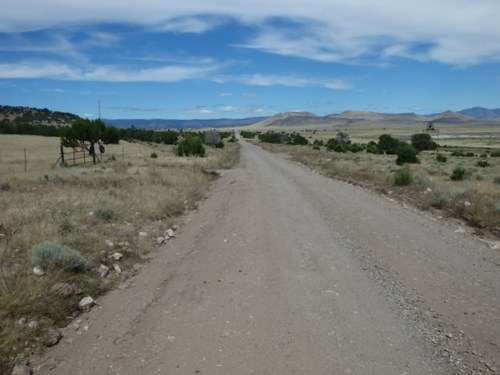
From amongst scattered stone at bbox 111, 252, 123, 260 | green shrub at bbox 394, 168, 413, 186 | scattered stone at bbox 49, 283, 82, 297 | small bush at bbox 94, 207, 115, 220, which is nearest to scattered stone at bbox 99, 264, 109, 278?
scattered stone at bbox 111, 252, 123, 260

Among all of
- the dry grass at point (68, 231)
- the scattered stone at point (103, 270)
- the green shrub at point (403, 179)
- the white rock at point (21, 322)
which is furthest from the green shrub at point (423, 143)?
the white rock at point (21, 322)

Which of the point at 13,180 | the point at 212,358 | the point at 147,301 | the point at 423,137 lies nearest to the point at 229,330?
the point at 212,358

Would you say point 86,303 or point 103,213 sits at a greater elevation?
point 103,213

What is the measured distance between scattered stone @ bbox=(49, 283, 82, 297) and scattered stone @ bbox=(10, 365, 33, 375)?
5.39 feet

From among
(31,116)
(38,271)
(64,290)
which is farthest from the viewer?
(31,116)

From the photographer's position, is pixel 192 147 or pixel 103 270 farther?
pixel 192 147

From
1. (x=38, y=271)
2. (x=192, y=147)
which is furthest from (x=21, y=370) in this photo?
(x=192, y=147)

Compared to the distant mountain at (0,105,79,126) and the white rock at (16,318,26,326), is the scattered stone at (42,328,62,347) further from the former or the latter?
the distant mountain at (0,105,79,126)

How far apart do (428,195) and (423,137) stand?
64.5 m

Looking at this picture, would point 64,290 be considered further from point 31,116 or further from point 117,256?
point 31,116

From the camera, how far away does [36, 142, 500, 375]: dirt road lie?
415 cm

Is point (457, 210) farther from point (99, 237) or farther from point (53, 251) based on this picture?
point (53, 251)

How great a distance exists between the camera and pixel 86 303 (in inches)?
228

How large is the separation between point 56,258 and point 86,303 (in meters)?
1.30
